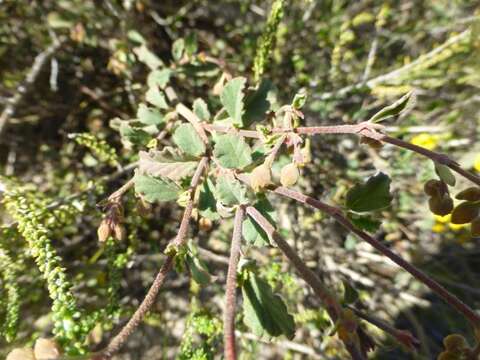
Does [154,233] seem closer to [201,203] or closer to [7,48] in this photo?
[201,203]

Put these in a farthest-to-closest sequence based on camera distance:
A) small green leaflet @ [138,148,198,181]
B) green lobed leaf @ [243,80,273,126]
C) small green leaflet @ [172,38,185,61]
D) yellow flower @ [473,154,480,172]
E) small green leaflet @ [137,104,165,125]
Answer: yellow flower @ [473,154,480,172]
small green leaflet @ [172,38,185,61]
small green leaflet @ [137,104,165,125]
green lobed leaf @ [243,80,273,126]
small green leaflet @ [138,148,198,181]

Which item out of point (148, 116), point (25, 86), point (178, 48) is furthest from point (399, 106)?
Result: point (25, 86)

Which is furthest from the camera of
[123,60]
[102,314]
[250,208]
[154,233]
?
[154,233]

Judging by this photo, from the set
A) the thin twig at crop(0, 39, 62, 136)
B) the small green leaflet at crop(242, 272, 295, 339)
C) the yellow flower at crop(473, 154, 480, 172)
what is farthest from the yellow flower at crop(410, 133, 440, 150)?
the thin twig at crop(0, 39, 62, 136)

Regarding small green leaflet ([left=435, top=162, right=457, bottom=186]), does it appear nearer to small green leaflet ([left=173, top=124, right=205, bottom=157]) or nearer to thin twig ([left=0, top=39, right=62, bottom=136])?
small green leaflet ([left=173, top=124, right=205, bottom=157])

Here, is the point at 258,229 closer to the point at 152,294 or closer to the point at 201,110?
the point at 152,294

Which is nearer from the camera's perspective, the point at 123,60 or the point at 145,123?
the point at 145,123

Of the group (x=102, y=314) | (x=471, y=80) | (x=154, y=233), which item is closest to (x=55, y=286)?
(x=102, y=314)

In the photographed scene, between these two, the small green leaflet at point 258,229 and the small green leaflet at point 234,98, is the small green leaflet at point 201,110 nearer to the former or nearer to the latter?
the small green leaflet at point 234,98
